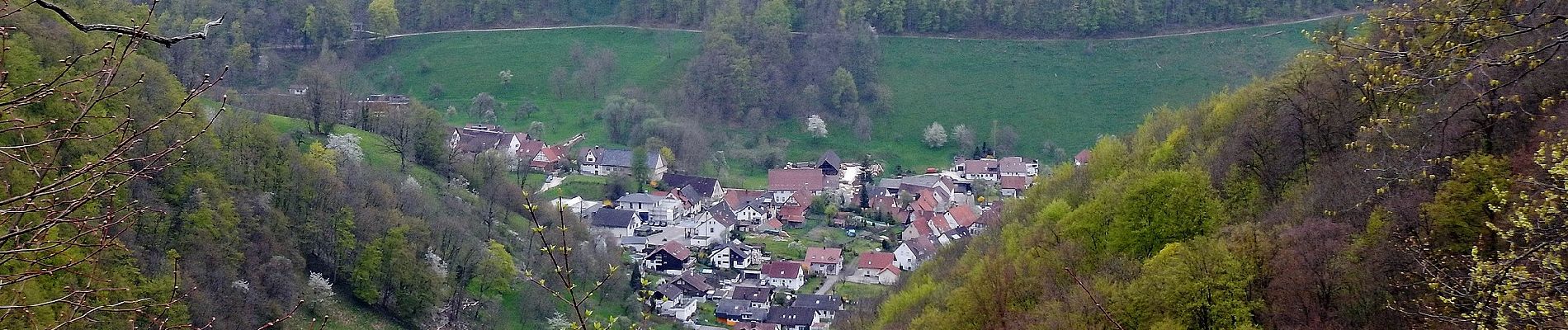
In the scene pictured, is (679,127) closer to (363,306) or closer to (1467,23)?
(363,306)

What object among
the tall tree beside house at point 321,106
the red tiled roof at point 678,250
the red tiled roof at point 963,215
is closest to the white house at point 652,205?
the red tiled roof at point 678,250

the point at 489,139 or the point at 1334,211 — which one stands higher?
the point at 1334,211

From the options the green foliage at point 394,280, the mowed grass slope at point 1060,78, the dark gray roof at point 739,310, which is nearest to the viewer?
the green foliage at point 394,280

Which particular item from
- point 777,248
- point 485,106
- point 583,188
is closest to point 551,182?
point 583,188

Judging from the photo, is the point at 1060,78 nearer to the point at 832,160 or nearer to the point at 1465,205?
the point at 832,160

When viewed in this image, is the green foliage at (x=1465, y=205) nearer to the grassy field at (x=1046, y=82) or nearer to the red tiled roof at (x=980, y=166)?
the red tiled roof at (x=980, y=166)

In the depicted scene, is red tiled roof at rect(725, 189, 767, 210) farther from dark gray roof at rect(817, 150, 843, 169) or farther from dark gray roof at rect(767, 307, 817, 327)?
dark gray roof at rect(767, 307, 817, 327)

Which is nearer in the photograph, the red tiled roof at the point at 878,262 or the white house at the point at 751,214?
the red tiled roof at the point at 878,262
